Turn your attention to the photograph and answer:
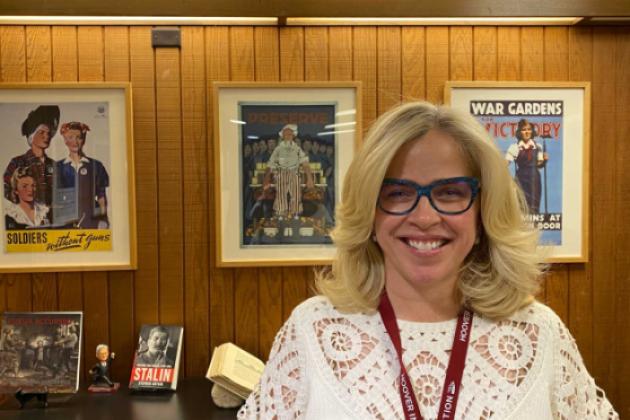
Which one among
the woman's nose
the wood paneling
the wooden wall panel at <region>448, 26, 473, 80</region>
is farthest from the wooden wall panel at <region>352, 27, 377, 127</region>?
the woman's nose

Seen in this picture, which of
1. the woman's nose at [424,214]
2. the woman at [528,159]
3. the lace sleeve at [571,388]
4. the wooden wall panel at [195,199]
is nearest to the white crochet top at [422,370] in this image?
the lace sleeve at [571,388]

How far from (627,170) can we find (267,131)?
128 centimetres

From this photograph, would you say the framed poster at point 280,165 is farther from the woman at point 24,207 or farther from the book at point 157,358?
the woman at point 24,207

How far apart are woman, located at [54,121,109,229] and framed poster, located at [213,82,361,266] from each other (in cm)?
39

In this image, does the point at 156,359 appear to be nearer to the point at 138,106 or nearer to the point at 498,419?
the point at 138,106

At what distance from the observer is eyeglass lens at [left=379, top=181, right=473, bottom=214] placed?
3.65 ft

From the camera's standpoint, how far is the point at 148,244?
2.02 metres

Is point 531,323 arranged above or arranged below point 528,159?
below

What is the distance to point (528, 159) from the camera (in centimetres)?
208

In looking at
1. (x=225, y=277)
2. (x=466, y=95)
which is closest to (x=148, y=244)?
(x=225, y=277)

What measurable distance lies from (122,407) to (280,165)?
2.97 feet

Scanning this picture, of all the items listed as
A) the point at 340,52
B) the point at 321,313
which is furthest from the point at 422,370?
the point at 340,52

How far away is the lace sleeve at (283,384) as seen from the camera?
117 centimetres

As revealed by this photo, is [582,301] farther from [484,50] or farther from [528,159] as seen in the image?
[484,50]
